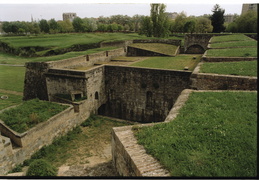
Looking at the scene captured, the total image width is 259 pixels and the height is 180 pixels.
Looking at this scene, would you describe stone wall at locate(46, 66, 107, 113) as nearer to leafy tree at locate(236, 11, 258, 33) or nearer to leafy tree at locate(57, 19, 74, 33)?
leafy tree at locate(236, 11, 258, 33)

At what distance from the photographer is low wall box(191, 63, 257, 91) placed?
→ 8.51 meters

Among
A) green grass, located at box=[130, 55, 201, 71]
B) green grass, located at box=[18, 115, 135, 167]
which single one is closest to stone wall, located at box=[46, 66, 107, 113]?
green grass, located at box=[18, 115, 135, 167]

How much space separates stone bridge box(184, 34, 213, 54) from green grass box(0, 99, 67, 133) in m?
23.2

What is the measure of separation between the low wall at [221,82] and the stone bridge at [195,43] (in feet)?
69.1

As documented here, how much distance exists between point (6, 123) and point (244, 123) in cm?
1090

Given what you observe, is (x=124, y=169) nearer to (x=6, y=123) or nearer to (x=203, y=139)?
(x=203, y=139)

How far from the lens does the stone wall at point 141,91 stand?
13.8 m

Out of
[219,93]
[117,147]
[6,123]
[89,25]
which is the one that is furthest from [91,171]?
[89,25]

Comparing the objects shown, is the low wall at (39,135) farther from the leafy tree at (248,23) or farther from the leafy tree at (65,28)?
the leafy tree at (65,28)

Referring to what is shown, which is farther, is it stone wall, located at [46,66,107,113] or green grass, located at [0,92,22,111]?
green grass, located at [0,92,22,111]

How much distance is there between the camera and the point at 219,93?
311 inches

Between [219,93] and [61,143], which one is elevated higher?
[219,93]

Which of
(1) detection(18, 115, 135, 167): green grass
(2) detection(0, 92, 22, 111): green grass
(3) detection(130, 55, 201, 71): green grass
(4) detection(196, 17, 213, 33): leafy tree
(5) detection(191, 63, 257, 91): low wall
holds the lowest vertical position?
(1) detection(18, 115, 135, 167): green grass

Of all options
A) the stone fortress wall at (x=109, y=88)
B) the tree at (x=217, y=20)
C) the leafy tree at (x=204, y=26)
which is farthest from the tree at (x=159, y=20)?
the stone fortress wall at (x=109, y=88)
